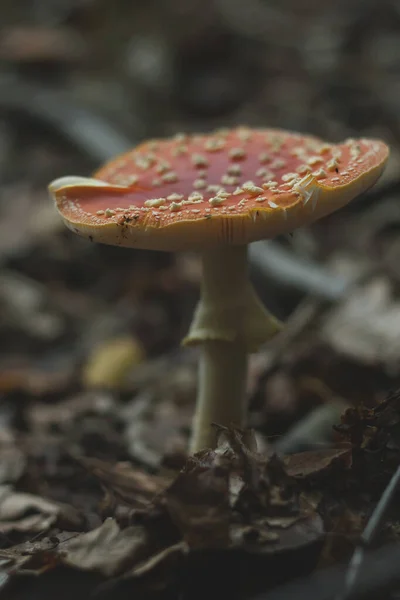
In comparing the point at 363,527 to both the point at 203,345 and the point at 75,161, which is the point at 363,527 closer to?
the point at 203,345

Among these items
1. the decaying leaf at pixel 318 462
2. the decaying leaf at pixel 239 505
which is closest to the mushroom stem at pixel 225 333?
the decaying leaf at pixel 318 462

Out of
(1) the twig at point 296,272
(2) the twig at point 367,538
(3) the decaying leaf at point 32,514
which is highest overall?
(1) the twig at point 296,272

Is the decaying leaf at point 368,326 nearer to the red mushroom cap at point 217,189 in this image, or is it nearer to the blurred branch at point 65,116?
the red mushroom cap at point 217,189

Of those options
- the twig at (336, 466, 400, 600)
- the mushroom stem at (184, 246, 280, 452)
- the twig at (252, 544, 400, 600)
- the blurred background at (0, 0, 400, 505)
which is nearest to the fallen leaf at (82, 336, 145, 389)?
the blurred background at (0, 0, 400, 505)

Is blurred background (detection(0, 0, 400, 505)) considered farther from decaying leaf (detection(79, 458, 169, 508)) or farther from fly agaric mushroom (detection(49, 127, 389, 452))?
fly agaric mushroom (detection(49, 127, 389, 452))

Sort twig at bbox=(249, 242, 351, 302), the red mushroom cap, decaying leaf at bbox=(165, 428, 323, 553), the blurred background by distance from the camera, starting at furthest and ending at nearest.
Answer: twig at bbox=(249, 242, 351, 302) → the blurred background → the red mushroom cap → decaying leaf at bbox=(165, 428, 323, 553)

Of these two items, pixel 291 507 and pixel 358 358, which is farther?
pixel 358 358

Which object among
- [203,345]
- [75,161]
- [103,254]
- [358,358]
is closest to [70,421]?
[203,345]
